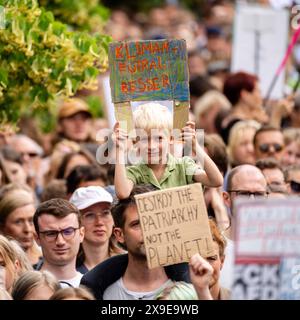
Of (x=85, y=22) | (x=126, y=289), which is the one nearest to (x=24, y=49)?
(x=126, y=289)

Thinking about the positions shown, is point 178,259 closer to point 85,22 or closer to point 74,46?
point 74,46

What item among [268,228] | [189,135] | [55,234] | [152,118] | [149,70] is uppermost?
[149,70]

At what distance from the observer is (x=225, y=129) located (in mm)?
14258

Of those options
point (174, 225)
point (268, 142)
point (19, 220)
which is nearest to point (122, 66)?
point (174, 225)

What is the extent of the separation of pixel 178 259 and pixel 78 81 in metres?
2.89

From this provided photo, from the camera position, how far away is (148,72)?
9.30 metres

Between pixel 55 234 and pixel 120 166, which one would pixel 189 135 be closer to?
pixel 120 166

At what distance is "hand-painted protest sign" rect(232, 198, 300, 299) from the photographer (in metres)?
7.57

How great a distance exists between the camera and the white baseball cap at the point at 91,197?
10.3 m

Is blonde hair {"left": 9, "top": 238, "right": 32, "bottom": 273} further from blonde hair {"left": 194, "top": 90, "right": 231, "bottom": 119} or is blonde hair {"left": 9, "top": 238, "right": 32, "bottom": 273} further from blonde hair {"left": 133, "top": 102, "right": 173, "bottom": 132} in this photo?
blonde hair {"left": 194, "top": 90, "right": 231, "bottom": 119}

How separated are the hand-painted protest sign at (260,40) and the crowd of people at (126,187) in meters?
0.45

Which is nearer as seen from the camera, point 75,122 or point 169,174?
point 169,174

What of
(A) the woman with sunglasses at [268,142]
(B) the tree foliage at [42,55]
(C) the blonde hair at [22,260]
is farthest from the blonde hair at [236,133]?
(C) the blonde hair at [22,260]

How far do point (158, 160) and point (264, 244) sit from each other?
4.80 ft
